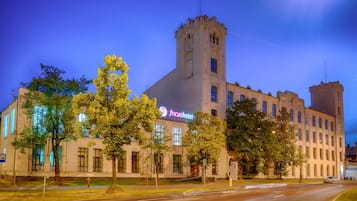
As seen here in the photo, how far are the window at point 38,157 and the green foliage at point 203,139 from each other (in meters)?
18.9

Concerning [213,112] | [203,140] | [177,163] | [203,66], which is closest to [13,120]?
[203,140]

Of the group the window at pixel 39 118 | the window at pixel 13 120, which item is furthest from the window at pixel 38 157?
the window at pixel 13 120

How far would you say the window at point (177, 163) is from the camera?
6265 centimetres

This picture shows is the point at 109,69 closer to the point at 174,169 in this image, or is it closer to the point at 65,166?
the point at 65,166

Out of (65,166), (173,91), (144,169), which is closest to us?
(65,166)

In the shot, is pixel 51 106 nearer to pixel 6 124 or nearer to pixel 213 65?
pixel 6 124

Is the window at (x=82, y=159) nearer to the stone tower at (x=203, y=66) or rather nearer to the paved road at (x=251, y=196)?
the paved road at (x=251, y=196)

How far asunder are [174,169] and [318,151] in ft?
165

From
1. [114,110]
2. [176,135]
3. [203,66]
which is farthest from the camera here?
[203,66]

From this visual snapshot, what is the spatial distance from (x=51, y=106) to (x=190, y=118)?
2667 cm

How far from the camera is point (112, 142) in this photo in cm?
3322

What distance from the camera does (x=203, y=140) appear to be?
5556 cm

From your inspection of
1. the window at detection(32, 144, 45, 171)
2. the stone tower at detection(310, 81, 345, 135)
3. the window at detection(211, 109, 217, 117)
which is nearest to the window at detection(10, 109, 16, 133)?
the window at detection(32, 144, 45, 171)

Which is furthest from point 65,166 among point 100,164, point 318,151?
point 318,151
